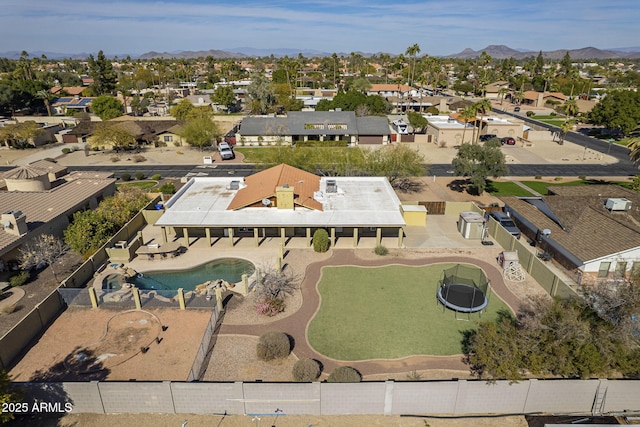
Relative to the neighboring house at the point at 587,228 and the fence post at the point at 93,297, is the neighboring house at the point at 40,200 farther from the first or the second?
the neighboring house at the point at 587,228

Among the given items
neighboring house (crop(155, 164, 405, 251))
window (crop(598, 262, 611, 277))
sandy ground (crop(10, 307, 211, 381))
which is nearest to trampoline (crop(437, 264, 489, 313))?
neighboring house (crop(155, 164, 405, 251))

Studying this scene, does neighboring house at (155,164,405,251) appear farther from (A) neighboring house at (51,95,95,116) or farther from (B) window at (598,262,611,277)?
(A) neighboring house at (51,95,95,116)

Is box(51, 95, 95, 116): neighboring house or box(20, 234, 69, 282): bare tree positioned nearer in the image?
box(20, 234, 69, 282): bare tree

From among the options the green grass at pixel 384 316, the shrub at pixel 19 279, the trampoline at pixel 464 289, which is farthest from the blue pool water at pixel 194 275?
the trampoline at pixel 464 289

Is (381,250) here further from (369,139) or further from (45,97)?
(45,97)

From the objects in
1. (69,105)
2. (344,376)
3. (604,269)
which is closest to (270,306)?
(344,376)

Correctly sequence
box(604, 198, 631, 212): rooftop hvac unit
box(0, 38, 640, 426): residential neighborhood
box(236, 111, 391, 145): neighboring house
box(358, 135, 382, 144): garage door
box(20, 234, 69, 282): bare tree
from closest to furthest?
box(0, 38, 640, 426): residential neighborhood → box(20, 234, 69, 282): bare tree → box(604, 198, 631, 212): rooftop hvac unit → box(236, 111, 391, 145): neighboring house → box(358, 135, 382, 144): garage door

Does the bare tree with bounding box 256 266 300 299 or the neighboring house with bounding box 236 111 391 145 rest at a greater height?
the neighboring house with bounding box 236 111 391 145

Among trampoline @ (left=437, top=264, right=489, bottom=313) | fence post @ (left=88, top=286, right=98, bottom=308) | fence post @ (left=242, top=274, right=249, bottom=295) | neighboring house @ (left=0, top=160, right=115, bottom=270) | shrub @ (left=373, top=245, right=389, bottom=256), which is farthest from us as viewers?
shrub @ (left=373, top=245, right=389, bottom=256)
